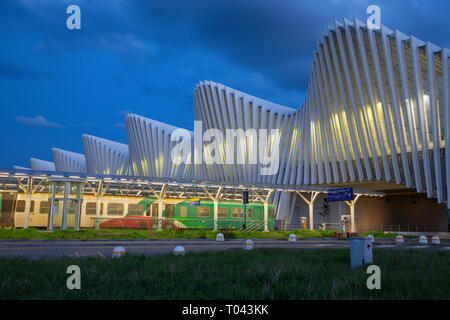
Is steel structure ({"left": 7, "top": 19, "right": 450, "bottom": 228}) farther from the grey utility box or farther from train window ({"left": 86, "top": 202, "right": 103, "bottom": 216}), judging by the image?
the grey utility box

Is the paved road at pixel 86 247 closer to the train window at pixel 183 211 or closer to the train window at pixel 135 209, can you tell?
the train window at pixel 135 209

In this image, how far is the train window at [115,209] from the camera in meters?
30.9

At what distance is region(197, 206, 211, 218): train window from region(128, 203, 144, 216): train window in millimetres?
5016

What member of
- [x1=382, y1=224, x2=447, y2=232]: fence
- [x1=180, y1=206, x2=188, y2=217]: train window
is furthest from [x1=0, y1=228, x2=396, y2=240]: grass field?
[x1=382, y1=224, x2=447, y2=232]: fence

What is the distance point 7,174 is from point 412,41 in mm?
36034

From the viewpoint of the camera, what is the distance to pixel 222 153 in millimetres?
53844

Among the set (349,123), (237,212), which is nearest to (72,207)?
(237,212)

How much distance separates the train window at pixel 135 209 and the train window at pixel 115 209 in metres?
0.76

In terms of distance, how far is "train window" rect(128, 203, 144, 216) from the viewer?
1243 inches

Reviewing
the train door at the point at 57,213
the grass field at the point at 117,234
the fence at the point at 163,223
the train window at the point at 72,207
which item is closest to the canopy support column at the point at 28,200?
the train door at the point at 57,213

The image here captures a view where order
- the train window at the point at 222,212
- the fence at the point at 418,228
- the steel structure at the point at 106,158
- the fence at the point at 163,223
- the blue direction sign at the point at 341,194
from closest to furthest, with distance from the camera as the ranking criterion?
the blue direction sign at the point at 341,194 → the fence at the point at 163,223 → the train window at the point at 222,212 → the fence at the point at 418,228 → the steel structure at the point at 106,158

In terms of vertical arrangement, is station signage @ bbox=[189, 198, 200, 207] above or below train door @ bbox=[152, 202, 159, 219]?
above

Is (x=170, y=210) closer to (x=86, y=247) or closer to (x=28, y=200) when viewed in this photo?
(x=28, y=200)

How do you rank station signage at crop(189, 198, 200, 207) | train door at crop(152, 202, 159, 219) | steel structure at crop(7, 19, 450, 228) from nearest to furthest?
1. station signage at crop(189, 198, 200, 207)
2. train door at crop(152, 202, 159, 219)
3. steel structure at crop(7, 19, 450, 228)
